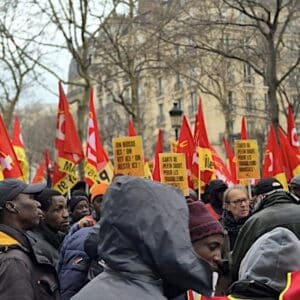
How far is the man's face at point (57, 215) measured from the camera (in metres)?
6.19

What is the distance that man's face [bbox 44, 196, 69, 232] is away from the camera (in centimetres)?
619

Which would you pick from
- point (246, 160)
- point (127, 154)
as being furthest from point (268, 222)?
point (246, 160)

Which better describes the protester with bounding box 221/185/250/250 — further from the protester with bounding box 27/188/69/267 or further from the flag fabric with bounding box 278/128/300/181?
the flag fabric with bounding box 278/128/300/181

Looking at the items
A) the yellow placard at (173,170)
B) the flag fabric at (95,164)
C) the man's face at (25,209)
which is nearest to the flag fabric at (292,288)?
the man's face at (25,209)

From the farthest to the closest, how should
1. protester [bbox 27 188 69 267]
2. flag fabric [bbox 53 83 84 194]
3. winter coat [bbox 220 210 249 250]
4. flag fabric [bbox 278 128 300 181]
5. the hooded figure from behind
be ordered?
flag fabric [bbox 278 128 300 181] → flag fabric [bbox 53 83 84 194] → winter coat [bbox 220 210 249 250] → protester [bbox 27 188 69 267] → the hooded figure from behind

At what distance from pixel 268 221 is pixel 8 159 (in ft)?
15.6

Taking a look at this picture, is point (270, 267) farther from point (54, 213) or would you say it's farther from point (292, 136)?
point (292, 136)

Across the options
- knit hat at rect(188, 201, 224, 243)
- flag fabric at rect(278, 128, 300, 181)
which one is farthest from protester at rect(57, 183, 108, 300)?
flag fabric at rect(278, 128, 300, 181)

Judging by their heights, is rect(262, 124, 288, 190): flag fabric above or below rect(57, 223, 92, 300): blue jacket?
above

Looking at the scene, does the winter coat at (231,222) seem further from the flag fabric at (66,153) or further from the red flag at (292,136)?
the red flag at (292,136)

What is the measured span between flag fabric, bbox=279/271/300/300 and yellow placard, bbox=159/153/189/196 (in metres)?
5.92

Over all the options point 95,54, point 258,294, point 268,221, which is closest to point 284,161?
point 268,221

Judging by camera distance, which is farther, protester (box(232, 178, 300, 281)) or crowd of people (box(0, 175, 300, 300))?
protester (box(232, 178, 300, 281))

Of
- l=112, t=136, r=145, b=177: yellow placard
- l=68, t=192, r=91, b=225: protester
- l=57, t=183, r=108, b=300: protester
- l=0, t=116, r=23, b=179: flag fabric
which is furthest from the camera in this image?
l=112, t=136, r=145, b=177: yellow placard
